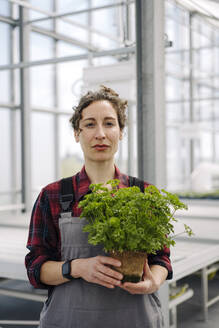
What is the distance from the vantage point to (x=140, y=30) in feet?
7.83

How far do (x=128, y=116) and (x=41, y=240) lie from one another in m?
2.55

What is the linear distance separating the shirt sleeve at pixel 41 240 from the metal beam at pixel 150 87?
3.61ft

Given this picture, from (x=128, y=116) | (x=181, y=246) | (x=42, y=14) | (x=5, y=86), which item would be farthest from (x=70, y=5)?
(x=181, y=246)

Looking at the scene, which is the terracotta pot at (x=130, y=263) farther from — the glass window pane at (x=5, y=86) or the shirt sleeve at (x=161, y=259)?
the glass window pane at (x=5, y=86)

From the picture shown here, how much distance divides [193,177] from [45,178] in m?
2.72

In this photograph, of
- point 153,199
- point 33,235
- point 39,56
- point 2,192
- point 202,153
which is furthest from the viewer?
point 202,153

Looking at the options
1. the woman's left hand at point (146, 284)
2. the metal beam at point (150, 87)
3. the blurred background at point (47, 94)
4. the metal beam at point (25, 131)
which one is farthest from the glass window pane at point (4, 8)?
the woman's left hand at point (146, 284)

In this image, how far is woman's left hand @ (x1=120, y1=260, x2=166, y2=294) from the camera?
1241 mm

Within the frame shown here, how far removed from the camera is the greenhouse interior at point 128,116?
242 cm

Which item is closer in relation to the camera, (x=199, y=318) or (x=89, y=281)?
(x=89, y=281)

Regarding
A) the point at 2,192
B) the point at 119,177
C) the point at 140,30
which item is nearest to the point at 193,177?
the point at 2,192

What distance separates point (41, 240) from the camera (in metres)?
1.38

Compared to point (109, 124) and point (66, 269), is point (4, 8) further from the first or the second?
point (66, 269)

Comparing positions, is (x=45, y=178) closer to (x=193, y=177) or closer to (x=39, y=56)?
(x=39, y=56)
